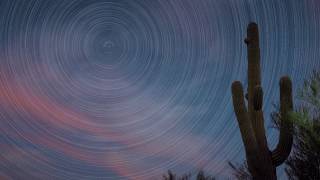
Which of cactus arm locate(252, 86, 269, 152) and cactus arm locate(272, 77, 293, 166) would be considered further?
cactus arm locate(252, 86, 269, 152)

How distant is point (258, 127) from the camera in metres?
14.3

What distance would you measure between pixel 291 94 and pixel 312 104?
852mm

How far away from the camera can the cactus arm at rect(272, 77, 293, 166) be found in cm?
1385

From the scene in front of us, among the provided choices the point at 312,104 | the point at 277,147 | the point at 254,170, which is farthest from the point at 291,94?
the point at 254,170

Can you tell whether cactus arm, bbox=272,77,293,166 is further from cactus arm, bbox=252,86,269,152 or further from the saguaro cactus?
cactus arm, bbox=252,86,269,152

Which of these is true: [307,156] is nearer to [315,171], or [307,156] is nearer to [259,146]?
[315,171]

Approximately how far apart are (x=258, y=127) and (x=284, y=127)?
79 centimetres

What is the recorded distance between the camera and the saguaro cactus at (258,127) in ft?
45.0

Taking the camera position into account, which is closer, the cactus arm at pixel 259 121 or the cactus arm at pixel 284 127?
the cactus arm at pixel 284 127

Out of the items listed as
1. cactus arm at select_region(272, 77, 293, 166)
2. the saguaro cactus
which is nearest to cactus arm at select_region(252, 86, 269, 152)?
the saguaro cactus

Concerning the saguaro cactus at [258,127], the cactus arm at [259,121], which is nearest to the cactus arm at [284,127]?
the saguaro cactus at [258,127]

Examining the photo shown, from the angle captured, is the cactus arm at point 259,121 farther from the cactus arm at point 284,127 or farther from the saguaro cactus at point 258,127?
the cactus arm at point 284,127

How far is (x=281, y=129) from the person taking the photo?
14141mm

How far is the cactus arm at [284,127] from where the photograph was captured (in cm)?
1385
